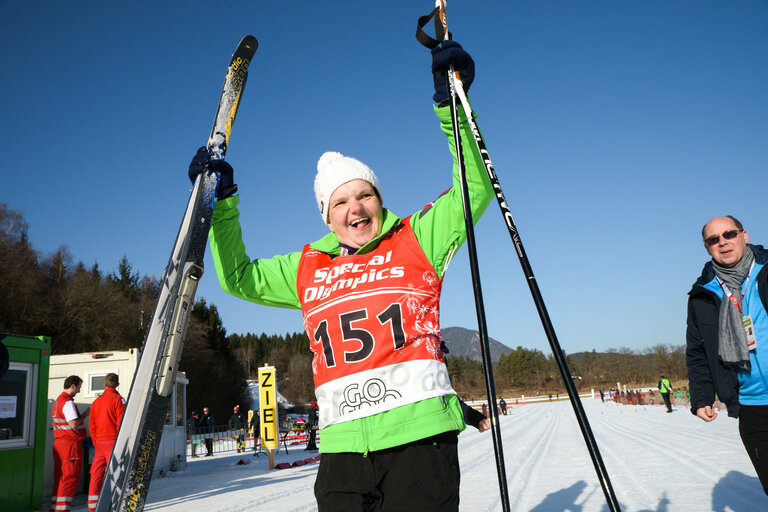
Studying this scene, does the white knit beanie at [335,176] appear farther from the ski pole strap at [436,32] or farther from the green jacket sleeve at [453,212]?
the ski pole strap at [436,32]

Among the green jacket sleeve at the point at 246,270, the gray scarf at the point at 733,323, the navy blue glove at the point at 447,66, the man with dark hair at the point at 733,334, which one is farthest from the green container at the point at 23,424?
the gray scarf at the point at 733,323

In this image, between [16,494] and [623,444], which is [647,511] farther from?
[16,494]

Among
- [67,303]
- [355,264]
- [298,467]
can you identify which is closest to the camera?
[355,264]

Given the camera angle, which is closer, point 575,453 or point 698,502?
point 698,502

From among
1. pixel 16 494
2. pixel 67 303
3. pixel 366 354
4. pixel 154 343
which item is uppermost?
pixel 67 303

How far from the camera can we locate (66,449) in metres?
6.51

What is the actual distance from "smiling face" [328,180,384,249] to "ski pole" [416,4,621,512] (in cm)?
50

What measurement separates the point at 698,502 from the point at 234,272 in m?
4.62

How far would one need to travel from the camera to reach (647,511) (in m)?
4.26

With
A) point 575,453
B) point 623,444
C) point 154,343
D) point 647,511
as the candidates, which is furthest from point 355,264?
point 623,444

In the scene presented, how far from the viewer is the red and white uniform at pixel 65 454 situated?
6277mm

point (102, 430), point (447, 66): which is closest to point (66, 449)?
point (102, 430)

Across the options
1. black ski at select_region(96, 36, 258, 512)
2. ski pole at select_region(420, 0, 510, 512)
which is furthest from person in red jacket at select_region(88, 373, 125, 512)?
ski pole at select_region(420, 0, 510, 512)

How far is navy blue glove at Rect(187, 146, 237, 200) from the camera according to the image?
7.95ft
